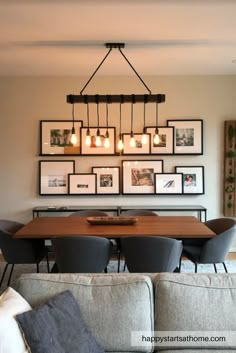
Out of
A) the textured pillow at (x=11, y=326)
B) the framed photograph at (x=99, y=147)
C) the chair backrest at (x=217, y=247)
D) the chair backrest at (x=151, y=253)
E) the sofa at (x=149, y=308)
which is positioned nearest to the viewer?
the textured pillow at (x=11, y=326)

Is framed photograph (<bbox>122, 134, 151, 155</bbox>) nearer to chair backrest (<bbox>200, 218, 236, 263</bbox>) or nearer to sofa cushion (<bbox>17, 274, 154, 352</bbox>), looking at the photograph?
chair backrest (<bbox>200, 218, 236, 263</bbox>)

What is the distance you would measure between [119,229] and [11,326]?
193cm

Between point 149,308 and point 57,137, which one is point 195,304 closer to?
point 149,308

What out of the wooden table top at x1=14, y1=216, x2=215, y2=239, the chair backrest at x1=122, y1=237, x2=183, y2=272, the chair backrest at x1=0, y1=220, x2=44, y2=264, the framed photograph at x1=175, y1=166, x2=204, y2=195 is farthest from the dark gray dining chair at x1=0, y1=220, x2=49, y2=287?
the framed photograph at x1=175, y1=166, x2=204, y2=195

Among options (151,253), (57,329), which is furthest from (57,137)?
(57,329)

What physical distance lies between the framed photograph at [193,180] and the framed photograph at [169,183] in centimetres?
8

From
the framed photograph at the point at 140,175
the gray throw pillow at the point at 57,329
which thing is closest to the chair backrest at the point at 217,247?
the framed photograph at the point at 140,175

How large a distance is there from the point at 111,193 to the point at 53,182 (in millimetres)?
901

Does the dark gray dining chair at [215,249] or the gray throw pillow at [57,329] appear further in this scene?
the dark gray dining chair at [215,249]

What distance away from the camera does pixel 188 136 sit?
512cm

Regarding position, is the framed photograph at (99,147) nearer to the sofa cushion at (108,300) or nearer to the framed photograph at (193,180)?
the framed photograph at (193,180)

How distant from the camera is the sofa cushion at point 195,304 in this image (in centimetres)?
172

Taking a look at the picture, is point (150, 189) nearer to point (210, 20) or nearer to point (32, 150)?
point (32, 150)

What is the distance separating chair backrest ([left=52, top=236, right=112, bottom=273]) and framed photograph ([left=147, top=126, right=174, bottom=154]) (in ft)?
Result: 7.86
